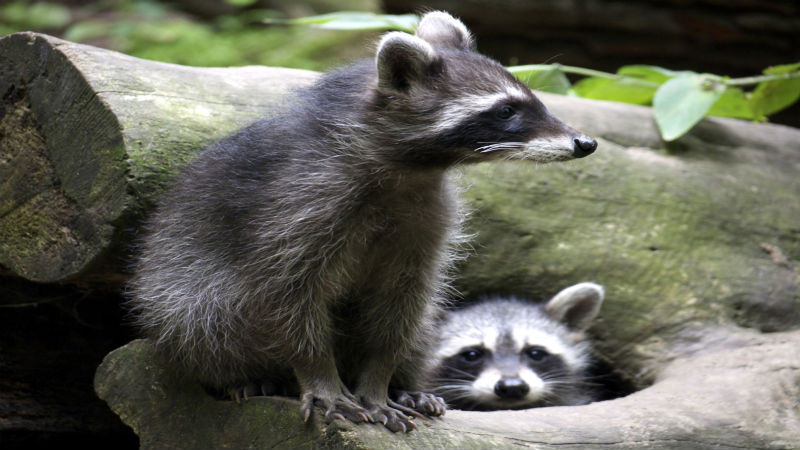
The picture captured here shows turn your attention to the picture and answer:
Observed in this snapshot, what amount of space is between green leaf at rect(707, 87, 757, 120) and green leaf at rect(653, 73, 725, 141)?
0.53 metres

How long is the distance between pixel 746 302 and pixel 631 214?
0.71 metres

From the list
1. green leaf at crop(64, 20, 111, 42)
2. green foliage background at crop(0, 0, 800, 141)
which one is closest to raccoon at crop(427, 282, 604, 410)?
green foliage background at crop(0, 0, 800, 141)

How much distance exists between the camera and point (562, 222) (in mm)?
4402

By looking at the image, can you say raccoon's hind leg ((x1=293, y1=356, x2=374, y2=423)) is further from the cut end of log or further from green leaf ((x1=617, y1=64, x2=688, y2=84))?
green leaf ((x1=617, y1=64, x2=688, y2=84))

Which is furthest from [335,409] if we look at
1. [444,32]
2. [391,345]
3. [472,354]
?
→ [472,354]

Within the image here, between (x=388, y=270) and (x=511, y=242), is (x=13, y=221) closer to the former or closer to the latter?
(x=388, y=270)

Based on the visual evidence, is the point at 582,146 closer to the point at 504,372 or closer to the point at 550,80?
the point at 504,372

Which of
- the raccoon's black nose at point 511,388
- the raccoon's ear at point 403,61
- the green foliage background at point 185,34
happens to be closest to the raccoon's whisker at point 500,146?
the raccoon's ear at point 403,61

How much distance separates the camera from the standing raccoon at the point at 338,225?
280cm

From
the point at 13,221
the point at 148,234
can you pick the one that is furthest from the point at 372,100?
the point at 13,221

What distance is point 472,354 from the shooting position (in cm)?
470

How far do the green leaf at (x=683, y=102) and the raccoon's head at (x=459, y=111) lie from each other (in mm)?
2023

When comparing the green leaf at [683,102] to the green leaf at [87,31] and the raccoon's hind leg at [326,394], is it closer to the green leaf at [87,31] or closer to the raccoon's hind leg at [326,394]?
the raccoon's hind leg at [326,394]

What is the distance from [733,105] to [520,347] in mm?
2087
